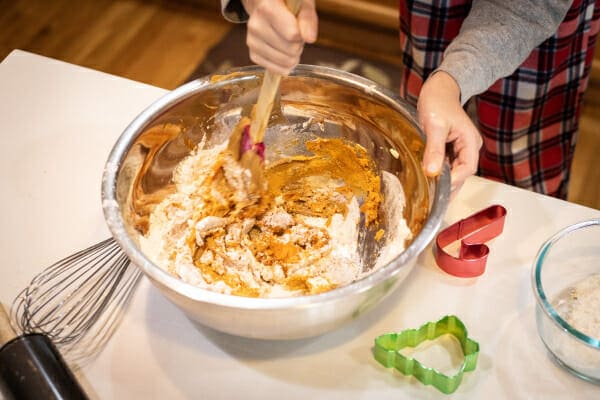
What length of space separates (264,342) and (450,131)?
376 millimetres

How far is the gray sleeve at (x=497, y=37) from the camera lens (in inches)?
36.9

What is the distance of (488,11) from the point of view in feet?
3.28

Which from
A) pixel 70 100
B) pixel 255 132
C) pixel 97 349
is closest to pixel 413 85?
pixel 255 132

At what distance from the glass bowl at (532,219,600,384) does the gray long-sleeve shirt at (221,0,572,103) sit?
10.0 inches

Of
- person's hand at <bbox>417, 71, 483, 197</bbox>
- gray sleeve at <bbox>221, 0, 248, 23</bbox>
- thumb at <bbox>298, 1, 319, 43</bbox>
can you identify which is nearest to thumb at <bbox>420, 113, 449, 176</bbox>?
person's hand at <bbox>417, 71, 483, 197</bbox>

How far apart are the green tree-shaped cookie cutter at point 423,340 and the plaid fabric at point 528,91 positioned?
Answer: 1.88 ft

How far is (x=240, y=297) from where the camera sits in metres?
0.70

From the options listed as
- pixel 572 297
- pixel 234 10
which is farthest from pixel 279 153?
pixel 572 297

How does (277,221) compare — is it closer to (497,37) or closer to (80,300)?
(80,300)

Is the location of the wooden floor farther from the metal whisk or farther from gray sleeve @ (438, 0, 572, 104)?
the metal whisk

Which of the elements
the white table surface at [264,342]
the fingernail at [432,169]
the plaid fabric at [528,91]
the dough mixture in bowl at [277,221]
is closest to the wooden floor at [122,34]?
the plaid fabric at [528,91]

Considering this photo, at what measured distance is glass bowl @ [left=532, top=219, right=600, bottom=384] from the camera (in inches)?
30.0

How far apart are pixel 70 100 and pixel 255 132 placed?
1.55 ft

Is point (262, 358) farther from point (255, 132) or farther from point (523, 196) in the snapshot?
point (523, 196)
